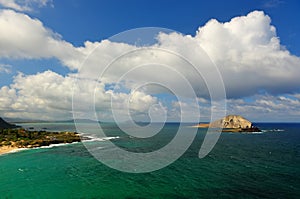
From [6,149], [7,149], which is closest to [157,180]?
[7,149]

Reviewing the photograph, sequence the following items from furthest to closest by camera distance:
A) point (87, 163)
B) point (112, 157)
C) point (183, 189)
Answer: point (112, 157), point (87, 163), point (183, 189)

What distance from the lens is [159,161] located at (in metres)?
66.2

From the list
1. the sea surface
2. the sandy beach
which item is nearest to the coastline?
the sandy beach

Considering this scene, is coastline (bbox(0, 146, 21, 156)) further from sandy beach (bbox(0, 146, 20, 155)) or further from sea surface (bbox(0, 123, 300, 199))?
sea surface (bbox(0, 123, 300, 199))

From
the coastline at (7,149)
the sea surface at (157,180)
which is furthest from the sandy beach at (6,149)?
the sea surface at (157,180)

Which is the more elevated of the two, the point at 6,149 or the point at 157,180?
the point at 6,149

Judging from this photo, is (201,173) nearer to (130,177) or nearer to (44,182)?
(130,177)

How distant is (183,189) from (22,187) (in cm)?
3033

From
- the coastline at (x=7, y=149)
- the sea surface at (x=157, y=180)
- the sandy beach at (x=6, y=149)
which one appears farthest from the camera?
the sandy beach at (x=6, y=149)

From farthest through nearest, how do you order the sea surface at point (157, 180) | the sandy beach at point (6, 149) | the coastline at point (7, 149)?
1. the sandy beach at point (6, 149)
2. the coastline at point (7, 149)
3. the sea surface at point (157, 180)

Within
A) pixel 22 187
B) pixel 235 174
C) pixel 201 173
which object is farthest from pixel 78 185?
pixel 235 174

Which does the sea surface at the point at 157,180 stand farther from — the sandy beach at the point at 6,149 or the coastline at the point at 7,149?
the sandy beach at the point at 6,149

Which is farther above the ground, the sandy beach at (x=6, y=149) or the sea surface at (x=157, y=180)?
the sandy beach at (x=6, y=149)

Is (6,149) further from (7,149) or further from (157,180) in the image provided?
(157,180)
